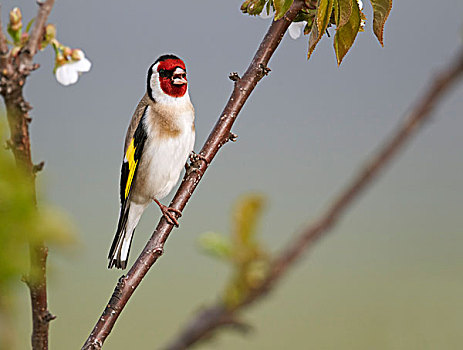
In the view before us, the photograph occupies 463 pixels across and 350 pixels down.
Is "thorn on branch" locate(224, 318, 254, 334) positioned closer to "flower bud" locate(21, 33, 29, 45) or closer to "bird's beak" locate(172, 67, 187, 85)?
"flower bud" locate(21, 33, 29, 45)

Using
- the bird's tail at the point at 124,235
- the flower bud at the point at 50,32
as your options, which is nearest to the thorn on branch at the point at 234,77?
the flower bud at the point at 50,32

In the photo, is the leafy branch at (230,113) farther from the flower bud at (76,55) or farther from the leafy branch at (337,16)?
the flower bud at (76,55)

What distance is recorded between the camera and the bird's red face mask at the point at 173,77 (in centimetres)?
125

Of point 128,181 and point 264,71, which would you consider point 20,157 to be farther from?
point 128,181

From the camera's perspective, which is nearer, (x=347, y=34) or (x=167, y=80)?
(x=347, y=34)

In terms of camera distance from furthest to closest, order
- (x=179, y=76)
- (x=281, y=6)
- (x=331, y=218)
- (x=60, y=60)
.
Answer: (x=179, y=76) < (x=281, y=6) < (x=60, y=60) < (x=331, y=218)

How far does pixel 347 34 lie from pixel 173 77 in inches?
24.8

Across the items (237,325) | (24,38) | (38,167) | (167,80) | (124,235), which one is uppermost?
(167,80)

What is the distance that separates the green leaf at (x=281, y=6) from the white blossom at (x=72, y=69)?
219 millimetres

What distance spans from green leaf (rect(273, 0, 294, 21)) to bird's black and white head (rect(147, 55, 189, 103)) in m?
0.57

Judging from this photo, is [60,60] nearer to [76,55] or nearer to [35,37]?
[76,55]

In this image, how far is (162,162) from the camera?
129 centimetres

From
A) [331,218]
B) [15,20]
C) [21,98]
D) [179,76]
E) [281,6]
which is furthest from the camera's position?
[179,76]

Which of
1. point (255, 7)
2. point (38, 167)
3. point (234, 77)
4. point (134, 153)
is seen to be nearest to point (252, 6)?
point (255, 7)
